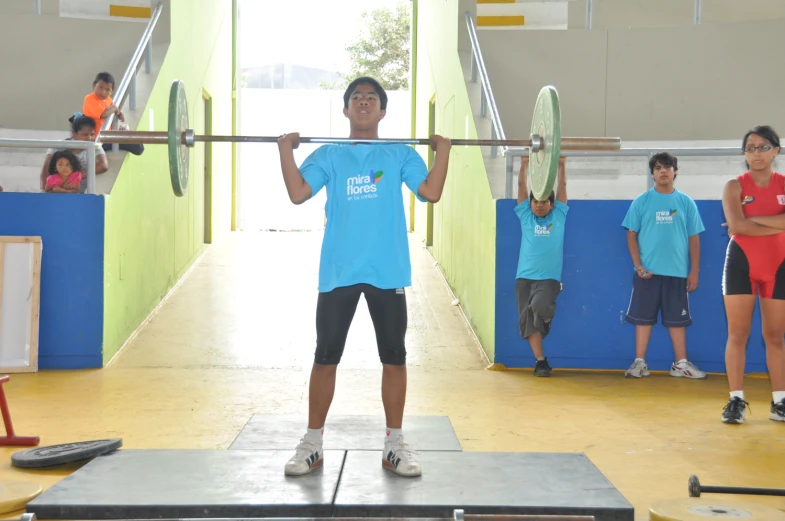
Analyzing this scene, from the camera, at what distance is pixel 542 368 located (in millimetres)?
6711

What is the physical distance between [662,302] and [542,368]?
100cm

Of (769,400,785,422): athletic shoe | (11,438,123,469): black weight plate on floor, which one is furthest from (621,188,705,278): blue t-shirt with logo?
(11,438,123,469): black weight plate on floor

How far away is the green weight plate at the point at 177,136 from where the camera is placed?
168 inches

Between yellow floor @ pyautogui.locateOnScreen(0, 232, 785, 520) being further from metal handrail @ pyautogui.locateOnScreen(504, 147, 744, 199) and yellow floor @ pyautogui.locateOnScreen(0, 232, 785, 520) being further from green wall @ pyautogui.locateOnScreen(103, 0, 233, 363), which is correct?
metal handrail @ pyautogui.locateOnScreen(504, 147, 744, 199)

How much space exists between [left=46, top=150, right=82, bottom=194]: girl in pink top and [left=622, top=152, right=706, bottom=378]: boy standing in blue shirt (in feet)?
13.2

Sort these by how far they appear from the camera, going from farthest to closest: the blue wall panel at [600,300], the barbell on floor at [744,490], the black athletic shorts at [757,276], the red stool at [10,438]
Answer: the blue wall panel at [600,300] < the black athletic shorts at [757,276] < the red stool at [10,438] < the barbell on floor at [744,490]

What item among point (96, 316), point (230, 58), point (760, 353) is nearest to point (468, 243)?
point (760, 353)

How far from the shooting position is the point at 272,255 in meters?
10.7

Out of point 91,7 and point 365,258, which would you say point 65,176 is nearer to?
point 365,258

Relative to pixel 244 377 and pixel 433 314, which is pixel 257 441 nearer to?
pixel 244 377

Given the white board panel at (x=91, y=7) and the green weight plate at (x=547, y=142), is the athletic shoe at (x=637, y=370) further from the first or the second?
the white board panel at (x=91, y=7)

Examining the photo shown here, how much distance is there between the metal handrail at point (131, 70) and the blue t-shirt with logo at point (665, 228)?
406 cm

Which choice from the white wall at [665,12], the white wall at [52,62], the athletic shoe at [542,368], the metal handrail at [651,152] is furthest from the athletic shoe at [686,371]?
the white wall at [52,62]

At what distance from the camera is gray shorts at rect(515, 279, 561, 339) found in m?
6.52
